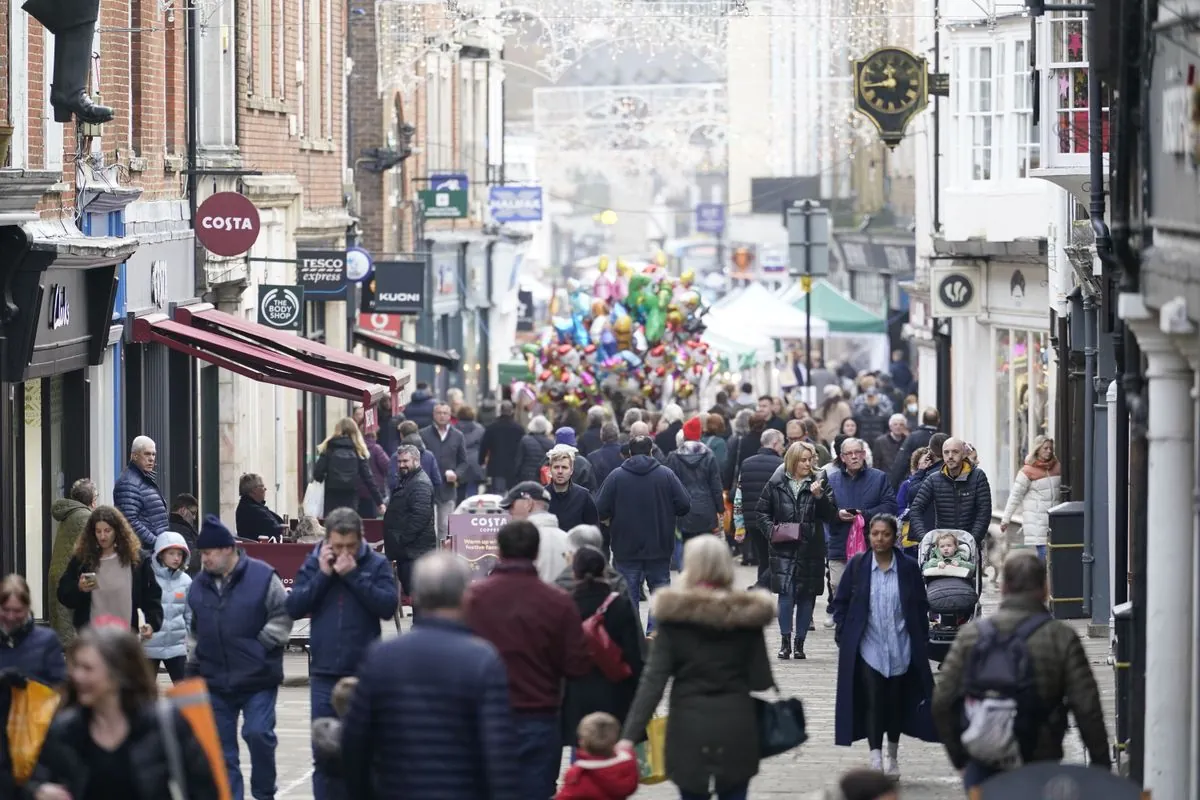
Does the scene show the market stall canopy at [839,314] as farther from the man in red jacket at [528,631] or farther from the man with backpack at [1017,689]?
the man with backpack at [1017,689]

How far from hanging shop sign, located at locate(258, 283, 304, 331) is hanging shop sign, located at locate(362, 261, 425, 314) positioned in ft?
21.3

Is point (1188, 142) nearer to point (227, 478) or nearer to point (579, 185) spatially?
point (227, 478)

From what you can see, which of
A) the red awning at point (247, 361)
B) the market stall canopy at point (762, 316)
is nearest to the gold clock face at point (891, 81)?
the red awning at point (247, 361)

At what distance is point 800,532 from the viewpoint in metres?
18.5

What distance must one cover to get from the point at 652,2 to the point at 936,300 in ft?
23.8

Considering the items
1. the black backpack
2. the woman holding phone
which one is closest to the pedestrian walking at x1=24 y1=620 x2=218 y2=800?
the black backpack

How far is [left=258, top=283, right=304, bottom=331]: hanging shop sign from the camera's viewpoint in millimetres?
26750

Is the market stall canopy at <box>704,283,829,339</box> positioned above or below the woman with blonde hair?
above

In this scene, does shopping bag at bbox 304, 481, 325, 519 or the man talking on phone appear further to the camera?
shopping bag at bbox 304, 481, 325, 519

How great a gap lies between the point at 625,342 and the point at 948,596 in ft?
52.6

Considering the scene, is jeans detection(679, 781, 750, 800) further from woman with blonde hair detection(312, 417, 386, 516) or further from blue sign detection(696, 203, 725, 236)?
blue sign detection(696, 203, 725, 236)

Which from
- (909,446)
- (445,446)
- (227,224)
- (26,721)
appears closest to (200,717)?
(26,721)

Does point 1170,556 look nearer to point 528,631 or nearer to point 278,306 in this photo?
point 528,631

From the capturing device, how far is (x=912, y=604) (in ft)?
43.8
